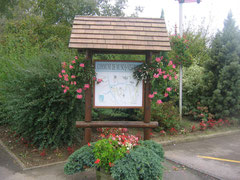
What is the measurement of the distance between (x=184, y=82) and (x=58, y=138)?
19.3 ft

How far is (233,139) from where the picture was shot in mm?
7039

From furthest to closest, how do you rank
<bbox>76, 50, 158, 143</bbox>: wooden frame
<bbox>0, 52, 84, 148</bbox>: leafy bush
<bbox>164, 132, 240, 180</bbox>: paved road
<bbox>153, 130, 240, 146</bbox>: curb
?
<bbox>153, 130, 240, 146</bbox>: curb → <bbox>0, 52, 84, 148</bbox>: leafy bush → <bbox>164, 132, 240, 180</bbox>: paved road → <bbox>76, 50, 158, 143</bbox>: wooden frame

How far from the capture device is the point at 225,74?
8078 mm

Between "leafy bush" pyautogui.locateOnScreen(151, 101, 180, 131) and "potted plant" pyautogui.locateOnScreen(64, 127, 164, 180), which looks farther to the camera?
"leafy bush" pyautogui.locateOnScreen(151, 101, 180, 131)

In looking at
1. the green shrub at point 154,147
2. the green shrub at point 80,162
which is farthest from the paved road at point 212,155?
the green shrub at point 80,162

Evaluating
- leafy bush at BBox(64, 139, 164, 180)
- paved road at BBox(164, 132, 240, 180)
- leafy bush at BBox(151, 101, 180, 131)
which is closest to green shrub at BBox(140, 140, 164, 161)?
leafy bush at BBox(64, 139, 164, 180)

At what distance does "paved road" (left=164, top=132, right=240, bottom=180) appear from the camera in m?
4.58

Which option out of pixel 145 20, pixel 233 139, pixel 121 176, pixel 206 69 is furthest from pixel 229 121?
pixel 121 176

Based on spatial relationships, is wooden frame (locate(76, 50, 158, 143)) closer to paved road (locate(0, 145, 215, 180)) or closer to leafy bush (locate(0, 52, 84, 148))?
paved road (locate(0, 145, 215, 180))

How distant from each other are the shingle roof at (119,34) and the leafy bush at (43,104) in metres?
1.40

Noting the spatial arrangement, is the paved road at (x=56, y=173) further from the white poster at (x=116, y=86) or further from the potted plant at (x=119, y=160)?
the white poster at (x=116, y=86)

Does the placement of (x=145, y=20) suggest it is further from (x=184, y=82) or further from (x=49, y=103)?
(x=184, y=82)

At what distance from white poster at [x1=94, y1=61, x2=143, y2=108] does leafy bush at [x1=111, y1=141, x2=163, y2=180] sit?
0.98 meters

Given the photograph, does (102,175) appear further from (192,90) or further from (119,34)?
(192,90)
